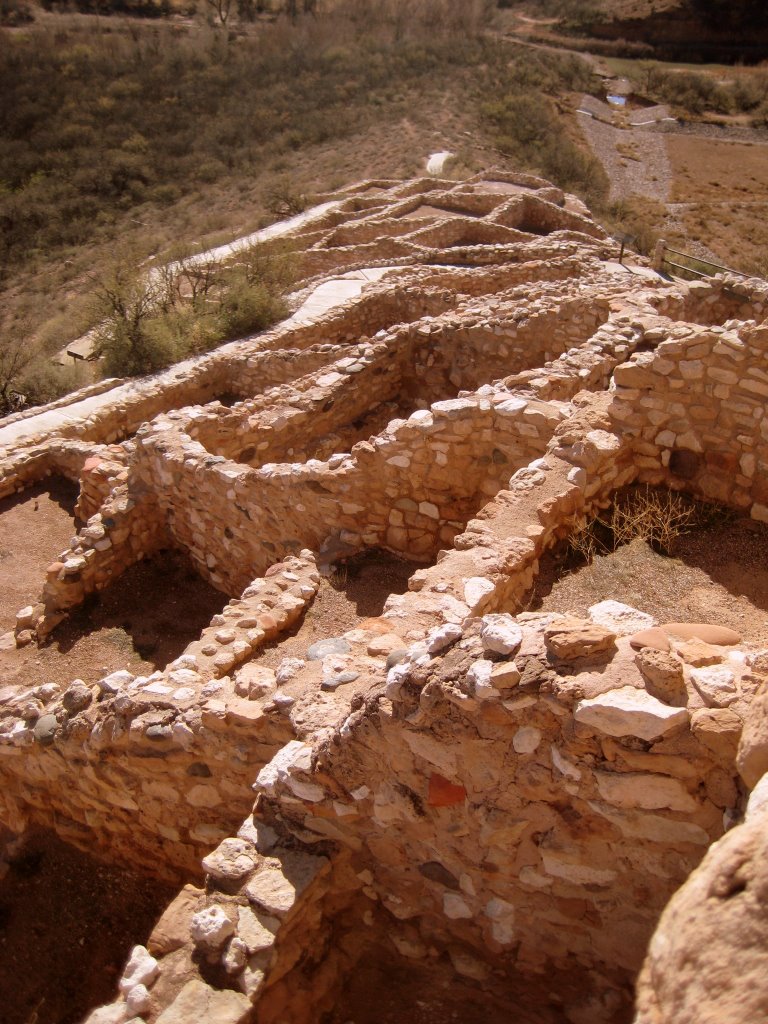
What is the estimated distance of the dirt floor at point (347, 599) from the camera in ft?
19.7

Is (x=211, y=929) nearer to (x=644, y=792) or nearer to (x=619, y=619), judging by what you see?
(x=644, y=792)

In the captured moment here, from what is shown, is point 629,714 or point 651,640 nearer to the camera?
point 629,714

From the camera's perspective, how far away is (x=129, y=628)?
770 cm

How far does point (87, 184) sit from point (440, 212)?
1614 cm

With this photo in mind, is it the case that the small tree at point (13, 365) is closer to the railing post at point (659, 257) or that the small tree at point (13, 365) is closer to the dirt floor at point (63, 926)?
the dirt floor at point (63, 926)

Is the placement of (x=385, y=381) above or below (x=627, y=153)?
below

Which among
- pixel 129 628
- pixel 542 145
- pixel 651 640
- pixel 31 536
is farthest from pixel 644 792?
pixel 542 145

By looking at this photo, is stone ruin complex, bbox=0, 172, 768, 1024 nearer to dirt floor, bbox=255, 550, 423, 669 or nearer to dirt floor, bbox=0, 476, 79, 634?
dirt floor, bbox=255, 550, 423, 669

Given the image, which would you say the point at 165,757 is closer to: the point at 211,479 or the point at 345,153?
the point at 211,479

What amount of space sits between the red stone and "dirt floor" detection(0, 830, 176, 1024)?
8.54 feet

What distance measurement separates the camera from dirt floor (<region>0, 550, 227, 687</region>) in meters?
7.23

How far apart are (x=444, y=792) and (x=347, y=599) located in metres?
3.42

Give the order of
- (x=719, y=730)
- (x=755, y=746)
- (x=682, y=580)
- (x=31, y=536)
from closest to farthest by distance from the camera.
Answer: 1. (x=755, y=746)
2. (x=719, y=730)
3. (x=682, y=580)
4. (x=31, y=536)

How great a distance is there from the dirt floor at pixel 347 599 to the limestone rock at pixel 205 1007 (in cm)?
284
